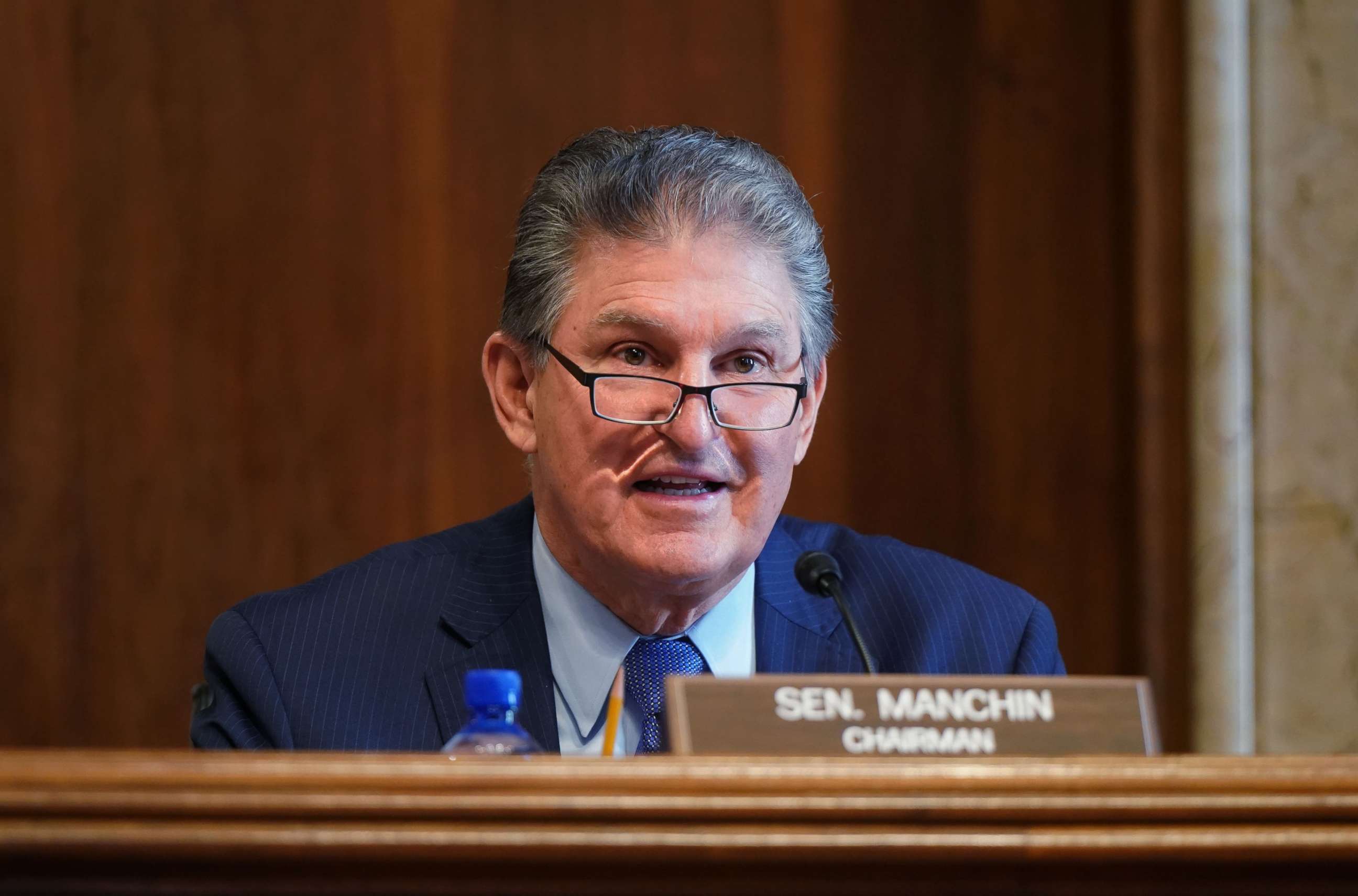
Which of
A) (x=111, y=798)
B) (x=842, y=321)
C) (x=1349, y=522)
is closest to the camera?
(x=111, y=798)

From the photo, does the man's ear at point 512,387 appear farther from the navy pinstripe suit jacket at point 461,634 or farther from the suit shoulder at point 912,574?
the suit shoulder at point 912,574

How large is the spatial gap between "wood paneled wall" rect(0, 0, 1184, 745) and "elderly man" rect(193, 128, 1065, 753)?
950 mm

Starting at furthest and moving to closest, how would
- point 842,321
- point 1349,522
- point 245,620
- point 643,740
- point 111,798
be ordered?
point 842,321 → point 1349,522 → point 245,620 → point 643,740 → point 111,798

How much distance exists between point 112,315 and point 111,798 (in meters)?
2.22

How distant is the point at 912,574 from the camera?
1890mm

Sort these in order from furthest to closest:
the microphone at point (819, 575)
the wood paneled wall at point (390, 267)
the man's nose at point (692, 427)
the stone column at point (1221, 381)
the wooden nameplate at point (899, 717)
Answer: the wood paneled wall at point (390, 267) < the stone column at point (1221, 381) < the man's nose at point (692, 427) < the microphone at point (819, 575) < the wooden nameplate at point (899, 717)

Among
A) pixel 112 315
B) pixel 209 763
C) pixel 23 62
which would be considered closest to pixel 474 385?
pixel 112 315

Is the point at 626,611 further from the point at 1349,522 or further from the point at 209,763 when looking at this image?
the point at 1349,522

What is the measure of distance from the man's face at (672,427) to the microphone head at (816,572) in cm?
16

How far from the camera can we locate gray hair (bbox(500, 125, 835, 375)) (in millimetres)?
1657

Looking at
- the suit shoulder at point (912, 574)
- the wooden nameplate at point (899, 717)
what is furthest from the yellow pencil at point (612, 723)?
the suit shoulder at point (912, 574)

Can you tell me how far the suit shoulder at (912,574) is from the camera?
1.86 meters

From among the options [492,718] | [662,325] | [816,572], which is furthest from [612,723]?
[662,325]

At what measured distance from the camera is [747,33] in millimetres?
2814
